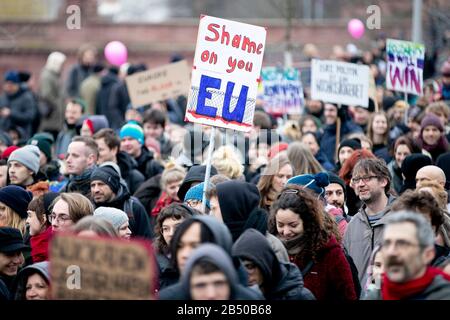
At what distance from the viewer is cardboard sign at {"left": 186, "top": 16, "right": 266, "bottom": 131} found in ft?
33.3

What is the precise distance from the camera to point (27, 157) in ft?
40.3

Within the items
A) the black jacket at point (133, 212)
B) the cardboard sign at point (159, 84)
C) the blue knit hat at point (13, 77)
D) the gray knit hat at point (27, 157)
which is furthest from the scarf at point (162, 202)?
the blue knit hat at point (13, 77)

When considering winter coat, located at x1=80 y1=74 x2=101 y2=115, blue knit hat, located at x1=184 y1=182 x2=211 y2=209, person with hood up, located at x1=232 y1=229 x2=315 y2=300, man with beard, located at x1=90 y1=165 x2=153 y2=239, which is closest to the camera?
person with hood up, located at x1=232 y1=229 x2=315 y2=300

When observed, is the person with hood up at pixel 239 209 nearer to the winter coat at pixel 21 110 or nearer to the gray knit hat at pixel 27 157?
the gray knit hat at pixel 27 157

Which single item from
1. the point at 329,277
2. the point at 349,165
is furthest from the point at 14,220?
the point at 349,165

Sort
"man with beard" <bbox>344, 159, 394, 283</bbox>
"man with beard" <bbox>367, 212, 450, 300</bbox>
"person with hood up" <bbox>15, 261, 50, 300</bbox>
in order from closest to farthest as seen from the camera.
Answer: "man with beard" <bbox>367, 212, 450, 300</bbox> → "person with hood up" <bbox>15, 261, 50, 300</bbox> → "man with beard" <bbox>344, 159, 394, 283</bbox>

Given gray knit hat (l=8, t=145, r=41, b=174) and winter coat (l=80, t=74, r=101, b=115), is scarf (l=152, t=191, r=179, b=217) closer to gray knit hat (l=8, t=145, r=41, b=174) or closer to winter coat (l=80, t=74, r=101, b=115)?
gray knit hat (l=8, t=145, r=41, b=174)

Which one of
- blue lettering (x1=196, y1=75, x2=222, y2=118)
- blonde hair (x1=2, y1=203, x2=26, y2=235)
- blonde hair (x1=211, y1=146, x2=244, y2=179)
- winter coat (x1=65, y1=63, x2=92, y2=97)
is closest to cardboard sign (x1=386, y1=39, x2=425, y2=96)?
blonde hair (x1=211, y1=146, x2=244, y2=179)

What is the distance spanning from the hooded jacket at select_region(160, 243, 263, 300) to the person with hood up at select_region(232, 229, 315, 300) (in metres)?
0.68

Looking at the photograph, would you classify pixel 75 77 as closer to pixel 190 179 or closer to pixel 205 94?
pixel 190 179

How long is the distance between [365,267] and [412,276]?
10.4ft

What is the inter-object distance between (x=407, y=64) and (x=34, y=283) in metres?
8.79
